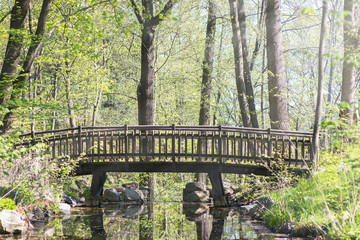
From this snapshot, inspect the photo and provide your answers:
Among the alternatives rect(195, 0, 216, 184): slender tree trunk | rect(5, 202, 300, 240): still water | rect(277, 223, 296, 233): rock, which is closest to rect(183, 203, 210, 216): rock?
rect(5, 202, 300, 240): still water

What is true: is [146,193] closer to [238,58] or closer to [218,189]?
[218,189]

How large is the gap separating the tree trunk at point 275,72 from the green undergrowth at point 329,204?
10.8 feet

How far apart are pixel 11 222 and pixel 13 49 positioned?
4.77 metres

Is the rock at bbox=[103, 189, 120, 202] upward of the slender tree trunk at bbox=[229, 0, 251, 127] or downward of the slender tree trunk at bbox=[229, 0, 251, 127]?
downward

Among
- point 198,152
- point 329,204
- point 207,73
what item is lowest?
point 329,204

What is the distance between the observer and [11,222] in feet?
30.9

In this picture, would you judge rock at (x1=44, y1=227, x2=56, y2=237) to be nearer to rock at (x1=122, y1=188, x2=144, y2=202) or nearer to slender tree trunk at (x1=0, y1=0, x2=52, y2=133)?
slender tree trunk at (x1=0, y1=0, x2=52, y2=133)

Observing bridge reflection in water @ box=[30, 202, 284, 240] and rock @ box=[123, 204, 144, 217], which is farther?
rock @ box=[123, 204, 144, 217]

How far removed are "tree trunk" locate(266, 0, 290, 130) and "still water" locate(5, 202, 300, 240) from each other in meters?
3.22

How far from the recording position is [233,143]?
14.0 m

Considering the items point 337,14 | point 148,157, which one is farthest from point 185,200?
point 337,14

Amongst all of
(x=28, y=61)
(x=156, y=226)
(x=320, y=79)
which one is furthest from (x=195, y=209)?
(x=28, y=61)

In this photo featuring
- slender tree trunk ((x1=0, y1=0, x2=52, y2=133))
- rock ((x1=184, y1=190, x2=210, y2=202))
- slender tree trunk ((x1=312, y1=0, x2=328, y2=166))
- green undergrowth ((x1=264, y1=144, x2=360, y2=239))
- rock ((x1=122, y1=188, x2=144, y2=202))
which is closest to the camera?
green undergrowth ((x1=264, y1=144, x2=360, y2=239))

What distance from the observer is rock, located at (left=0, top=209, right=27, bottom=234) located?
927 cm
